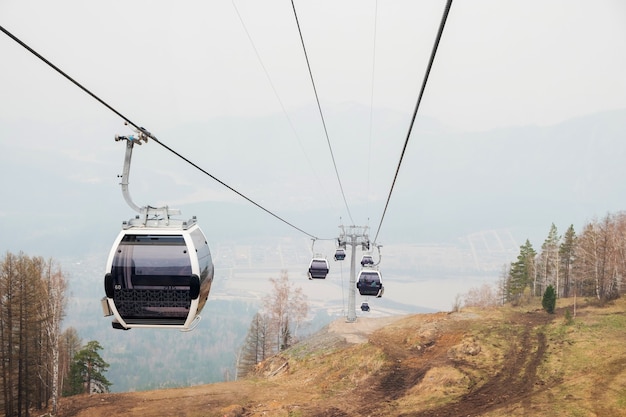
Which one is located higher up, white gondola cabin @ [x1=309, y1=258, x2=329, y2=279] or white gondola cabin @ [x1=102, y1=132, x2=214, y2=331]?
white gondola cabin @ [x1=102, y1=132, x2=214, y2=331]

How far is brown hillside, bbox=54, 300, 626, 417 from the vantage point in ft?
66.6

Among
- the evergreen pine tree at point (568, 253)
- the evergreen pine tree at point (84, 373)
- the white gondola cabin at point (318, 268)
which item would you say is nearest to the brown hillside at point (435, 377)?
the white gondola cabin at point (318, 268)

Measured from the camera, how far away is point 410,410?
20.7 meters

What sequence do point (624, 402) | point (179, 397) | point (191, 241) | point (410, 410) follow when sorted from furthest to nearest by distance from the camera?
point (179, 397) < point (410, 410) < point (624, 402) < point (191, 241)

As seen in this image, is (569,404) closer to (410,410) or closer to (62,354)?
(410,410)

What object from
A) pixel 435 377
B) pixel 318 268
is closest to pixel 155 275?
pixel 435 377

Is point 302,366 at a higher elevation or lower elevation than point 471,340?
lower

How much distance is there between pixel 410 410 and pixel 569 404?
698 cm

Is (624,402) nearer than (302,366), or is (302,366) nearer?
(624,402)

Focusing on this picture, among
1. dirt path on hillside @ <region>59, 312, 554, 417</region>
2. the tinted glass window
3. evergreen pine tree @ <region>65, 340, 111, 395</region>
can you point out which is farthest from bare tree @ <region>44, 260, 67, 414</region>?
the tinted glass window

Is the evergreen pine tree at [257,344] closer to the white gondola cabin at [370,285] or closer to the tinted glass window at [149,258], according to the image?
the white gondola cabin at [370,285]

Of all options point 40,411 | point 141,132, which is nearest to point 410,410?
point 141,132

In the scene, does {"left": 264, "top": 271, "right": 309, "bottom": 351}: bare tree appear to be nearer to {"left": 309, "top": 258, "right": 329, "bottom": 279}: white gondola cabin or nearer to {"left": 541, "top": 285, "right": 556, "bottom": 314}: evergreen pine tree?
{"left": 309, "top": 258, "right": 329, "bottom": 279}: white gondola cabin

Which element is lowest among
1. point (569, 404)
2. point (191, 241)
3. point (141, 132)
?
point (569, 404)
